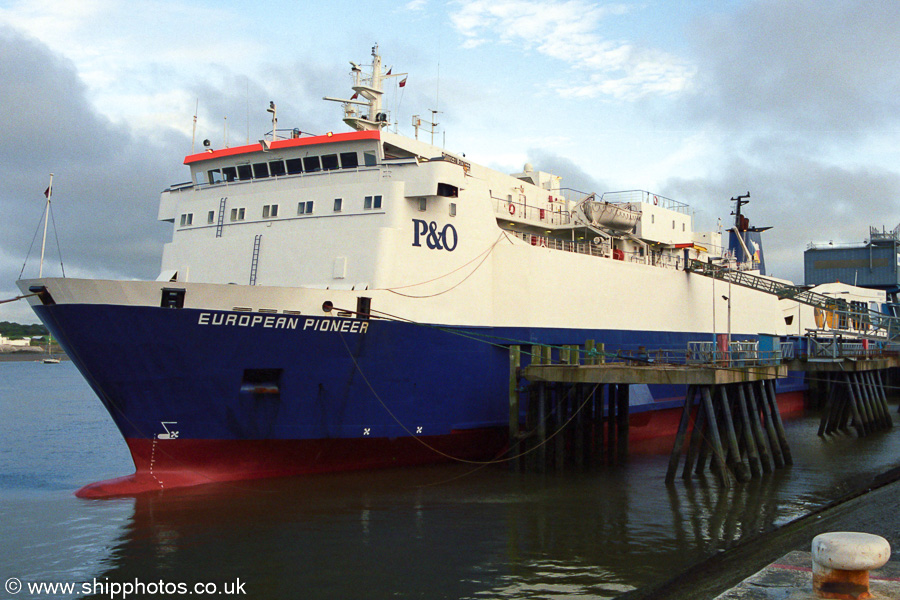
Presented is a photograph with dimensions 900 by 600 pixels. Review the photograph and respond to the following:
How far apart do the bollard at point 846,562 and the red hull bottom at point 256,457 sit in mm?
11246

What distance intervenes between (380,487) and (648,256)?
48.8 ft

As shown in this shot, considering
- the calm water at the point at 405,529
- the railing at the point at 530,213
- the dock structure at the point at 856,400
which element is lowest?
the calm water at the point at 405,529

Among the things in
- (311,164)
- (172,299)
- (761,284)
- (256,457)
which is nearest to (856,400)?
(761,284)

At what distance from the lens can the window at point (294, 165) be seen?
63.1ft

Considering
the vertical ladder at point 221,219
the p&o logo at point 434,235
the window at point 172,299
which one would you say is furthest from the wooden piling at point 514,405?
the vertical ladder at point 221,219

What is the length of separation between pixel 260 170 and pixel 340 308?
585 centimetres

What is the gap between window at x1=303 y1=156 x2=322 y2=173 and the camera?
62.8ft

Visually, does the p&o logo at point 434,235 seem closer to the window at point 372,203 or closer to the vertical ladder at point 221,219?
the window at point 372,203

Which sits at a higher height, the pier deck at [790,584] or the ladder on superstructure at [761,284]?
the ladder on superstructure at [761,284]

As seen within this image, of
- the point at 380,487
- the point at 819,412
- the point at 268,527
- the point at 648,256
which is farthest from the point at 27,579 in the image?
the point at 819,412

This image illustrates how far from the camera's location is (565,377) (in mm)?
17344

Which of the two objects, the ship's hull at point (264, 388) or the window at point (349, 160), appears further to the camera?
the window at point (349, 160)

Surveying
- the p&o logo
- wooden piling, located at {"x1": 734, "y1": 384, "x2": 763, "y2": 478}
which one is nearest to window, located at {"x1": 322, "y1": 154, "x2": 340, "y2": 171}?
the p&o logo

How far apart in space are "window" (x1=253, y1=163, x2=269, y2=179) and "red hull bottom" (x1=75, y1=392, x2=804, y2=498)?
7628 mm
